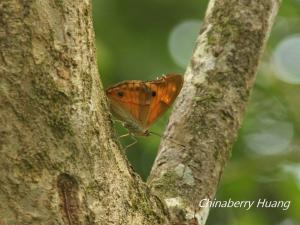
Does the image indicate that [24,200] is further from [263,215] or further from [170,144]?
[263,215]

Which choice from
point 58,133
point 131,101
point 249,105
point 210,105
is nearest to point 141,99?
point 131,101

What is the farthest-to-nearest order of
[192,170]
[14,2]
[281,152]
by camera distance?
[281,152]
[192,170]
[14,2]

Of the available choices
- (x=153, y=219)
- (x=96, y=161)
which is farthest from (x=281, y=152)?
(x=96, y=161)

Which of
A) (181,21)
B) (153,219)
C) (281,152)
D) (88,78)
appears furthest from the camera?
(181,21)

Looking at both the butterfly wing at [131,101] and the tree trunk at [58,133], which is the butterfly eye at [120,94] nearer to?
the butterfly wing at [131,101]

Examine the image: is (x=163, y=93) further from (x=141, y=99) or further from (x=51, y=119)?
(x=51, y=119)

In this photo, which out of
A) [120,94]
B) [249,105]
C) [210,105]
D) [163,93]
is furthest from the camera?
[249,105]

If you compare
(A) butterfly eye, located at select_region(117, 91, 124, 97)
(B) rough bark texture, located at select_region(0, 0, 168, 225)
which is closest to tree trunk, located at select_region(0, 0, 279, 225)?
(B) rough bark texture, located at select_region(0, 0, 168, 225)

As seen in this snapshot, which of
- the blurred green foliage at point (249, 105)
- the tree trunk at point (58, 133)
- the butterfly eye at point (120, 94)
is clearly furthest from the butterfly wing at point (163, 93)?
the blurred green foliage at point (249, 105)
